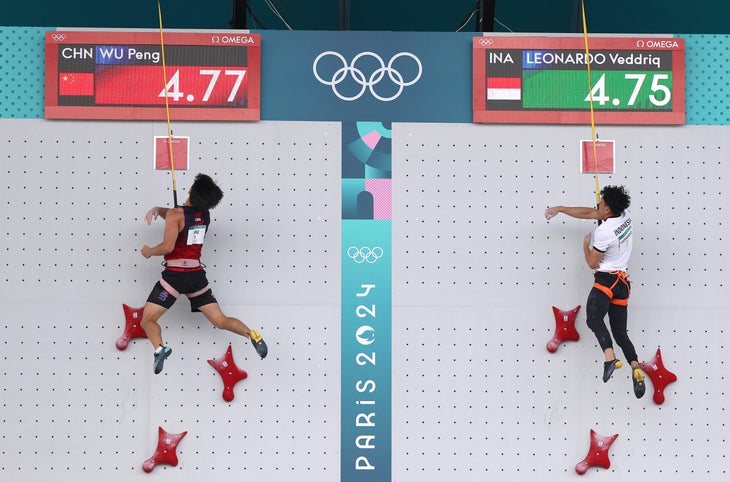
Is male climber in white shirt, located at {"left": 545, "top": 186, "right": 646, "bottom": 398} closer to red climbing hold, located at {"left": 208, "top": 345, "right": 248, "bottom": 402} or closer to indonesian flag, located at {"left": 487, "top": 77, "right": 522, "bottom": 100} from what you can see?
indonesian flag, located at {"left": 487, "top": 77, "right": 522, "bottom": 100}

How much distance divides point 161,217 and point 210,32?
1160 millimetres

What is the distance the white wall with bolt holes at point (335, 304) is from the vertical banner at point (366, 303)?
7cm

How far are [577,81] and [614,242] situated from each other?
1059 mm

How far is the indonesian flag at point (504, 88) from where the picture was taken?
5.35 m

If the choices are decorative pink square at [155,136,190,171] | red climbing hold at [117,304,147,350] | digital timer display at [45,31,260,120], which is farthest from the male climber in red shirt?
digital timer display at [45,31,260,120]

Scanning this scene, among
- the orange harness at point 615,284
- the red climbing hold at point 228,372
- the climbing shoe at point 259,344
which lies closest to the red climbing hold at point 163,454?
the red climbing hold at point 228,372

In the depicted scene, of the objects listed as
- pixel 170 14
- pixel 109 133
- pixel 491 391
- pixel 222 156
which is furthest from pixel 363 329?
pixel 170 14

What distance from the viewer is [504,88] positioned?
17.6 ft

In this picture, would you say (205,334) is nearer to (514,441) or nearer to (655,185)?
(514,441)

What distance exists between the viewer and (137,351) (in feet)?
17.2

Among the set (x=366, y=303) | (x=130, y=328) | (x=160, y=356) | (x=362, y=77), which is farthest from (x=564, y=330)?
(x=130, y=328)

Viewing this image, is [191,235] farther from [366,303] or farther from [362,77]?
[362,77]

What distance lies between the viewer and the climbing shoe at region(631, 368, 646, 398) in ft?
16.1

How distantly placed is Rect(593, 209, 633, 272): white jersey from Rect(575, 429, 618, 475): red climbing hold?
1.03 m
